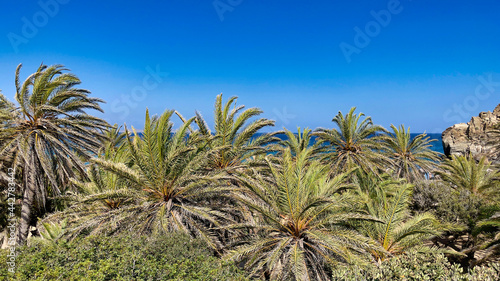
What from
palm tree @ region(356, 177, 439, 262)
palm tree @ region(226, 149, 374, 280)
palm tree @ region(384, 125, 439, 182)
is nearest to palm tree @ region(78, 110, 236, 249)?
palm tree @ region(226, 149, 374, 280)

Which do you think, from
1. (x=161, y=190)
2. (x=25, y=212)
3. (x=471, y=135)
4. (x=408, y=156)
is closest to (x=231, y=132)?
(x=161, y=190)

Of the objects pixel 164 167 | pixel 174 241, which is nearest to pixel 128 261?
pixel 174 241

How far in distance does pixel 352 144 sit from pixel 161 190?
35.0 ft

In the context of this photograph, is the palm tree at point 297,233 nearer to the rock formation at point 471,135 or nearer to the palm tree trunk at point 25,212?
the palm tree trunk at point 25,212

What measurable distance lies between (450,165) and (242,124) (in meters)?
16.9

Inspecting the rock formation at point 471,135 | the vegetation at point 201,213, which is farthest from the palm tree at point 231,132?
the rock formation at point 471,135

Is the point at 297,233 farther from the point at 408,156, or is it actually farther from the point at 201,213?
the point at 408,156

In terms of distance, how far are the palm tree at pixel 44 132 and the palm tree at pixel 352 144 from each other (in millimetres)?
11836

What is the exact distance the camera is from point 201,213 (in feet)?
27.7

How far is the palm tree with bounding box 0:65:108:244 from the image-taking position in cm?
1023

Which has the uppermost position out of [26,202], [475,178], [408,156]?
[408,156]

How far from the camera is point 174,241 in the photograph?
7121mm

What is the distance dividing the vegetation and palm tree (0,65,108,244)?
5 cm

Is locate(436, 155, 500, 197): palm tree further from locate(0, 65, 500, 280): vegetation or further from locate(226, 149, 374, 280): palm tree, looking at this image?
locate(226, 149, 374, 280): palm tree
